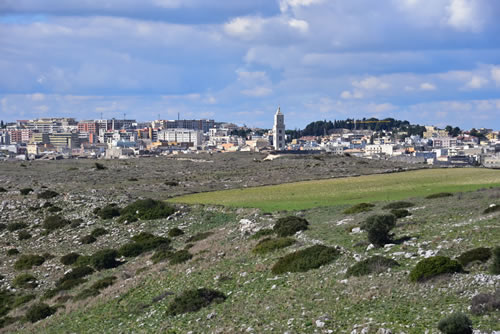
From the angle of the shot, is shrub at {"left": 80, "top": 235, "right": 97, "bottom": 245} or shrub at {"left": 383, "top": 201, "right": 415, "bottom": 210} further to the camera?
shrub at {"left": 80, "top": 235, "right": 97, "bottom": 245}

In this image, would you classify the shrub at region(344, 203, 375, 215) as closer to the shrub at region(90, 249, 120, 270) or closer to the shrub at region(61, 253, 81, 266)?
the shrub at region(90, 249, 120, 270)

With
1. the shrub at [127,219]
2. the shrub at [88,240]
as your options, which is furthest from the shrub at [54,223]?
the shrub at [88,240]

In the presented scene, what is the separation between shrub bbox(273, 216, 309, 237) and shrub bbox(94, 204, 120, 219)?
2087 cm

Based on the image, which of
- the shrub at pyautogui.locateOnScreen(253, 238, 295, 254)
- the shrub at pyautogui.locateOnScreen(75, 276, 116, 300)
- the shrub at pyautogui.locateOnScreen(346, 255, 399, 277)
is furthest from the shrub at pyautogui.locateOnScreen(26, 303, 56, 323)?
the shrub at pyautogui.locateOnScreen(346, 255, 399, 277)

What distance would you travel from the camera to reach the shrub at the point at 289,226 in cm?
3309

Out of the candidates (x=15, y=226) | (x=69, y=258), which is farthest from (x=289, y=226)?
(x=15, y=226)

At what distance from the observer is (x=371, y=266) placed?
882 inches

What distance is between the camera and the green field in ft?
178

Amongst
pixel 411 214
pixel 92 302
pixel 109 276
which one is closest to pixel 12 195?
pixel 109 276

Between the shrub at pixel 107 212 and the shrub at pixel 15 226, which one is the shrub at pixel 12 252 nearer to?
the shrub at pixel 15 226

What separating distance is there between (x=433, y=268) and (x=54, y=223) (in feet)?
123

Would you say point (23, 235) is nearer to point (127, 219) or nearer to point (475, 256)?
point (127, 219)

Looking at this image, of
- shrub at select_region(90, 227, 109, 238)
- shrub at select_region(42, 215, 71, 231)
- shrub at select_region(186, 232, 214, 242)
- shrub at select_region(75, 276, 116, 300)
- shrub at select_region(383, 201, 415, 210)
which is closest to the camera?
shrub at select_region(75, 276, 116, 300)

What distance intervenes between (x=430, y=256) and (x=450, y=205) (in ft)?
49.9
